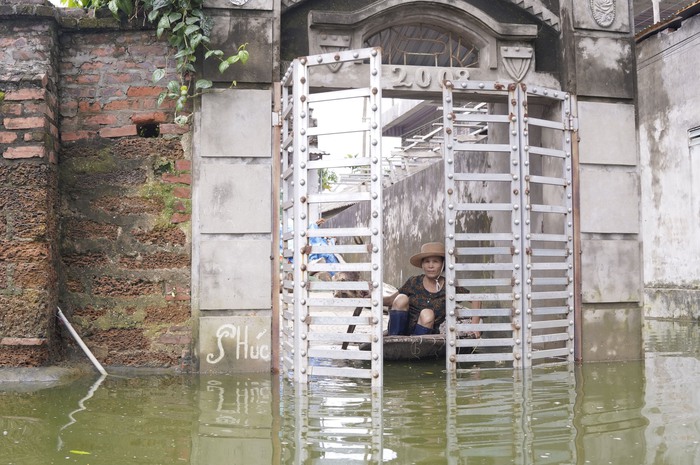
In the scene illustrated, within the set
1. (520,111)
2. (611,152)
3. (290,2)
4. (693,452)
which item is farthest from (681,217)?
(693,452)

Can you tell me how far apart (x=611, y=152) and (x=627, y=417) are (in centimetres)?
317

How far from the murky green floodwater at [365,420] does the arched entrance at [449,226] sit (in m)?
0.37

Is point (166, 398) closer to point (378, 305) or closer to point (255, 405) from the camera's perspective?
point (255, 405)

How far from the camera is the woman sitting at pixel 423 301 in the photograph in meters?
7.27

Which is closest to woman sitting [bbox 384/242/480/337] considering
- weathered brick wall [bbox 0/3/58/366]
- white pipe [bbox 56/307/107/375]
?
white pipe [bbox 56/307/107/375]

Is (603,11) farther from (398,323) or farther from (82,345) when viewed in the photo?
(82,345)

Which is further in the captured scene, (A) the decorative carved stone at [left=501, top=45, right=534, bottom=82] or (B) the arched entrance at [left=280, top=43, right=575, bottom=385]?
(A) the decorative carved stone at [left=501, top=45, right=534, bottom=82]

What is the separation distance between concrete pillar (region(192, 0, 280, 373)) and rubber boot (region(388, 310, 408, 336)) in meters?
1.45

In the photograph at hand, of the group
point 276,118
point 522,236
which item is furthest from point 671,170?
point 276,118

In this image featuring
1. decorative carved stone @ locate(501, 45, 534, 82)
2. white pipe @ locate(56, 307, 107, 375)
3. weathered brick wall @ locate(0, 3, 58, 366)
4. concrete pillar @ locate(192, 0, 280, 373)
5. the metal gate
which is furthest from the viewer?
decorative carved stone @ locate(501, 45, 534, 82)

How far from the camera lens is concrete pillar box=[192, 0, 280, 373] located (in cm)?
625

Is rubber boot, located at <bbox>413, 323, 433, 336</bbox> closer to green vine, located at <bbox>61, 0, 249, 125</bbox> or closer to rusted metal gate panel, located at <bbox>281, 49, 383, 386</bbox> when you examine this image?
rusted metal gate panel, located at <bbox>281, 49, 383, 386</bbox>

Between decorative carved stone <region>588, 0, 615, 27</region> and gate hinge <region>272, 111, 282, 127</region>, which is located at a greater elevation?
decorative carved stone <region>588, 0, 615, 27</region>

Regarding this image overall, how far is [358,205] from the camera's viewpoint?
61.9 ft
